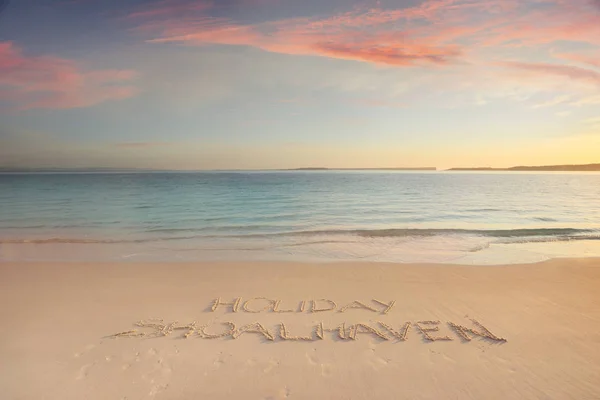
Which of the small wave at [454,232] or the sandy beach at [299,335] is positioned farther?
the small wave at [454,232]

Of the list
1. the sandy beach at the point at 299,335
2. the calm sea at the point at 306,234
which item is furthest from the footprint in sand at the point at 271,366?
the calm sea at the point at 306,234

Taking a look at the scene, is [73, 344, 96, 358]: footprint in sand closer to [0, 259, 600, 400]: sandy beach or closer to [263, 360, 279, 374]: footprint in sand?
[0, 259, 600, 400]: sandy beach

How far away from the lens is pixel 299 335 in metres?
4.13

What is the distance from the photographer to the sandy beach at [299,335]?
3234 millimetres

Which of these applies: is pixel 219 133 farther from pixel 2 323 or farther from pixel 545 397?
pixel 545 397

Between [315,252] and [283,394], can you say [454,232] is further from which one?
[283,394]

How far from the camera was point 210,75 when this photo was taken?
13703 mm

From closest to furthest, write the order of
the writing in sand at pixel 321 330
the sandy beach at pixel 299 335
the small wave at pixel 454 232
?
the sandy beach at pixel 299 335
the writing in sand at pixel 321 330
the small wave at pixel 454 232

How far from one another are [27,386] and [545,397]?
454 cm

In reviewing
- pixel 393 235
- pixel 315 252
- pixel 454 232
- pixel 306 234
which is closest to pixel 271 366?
pixel 315 252

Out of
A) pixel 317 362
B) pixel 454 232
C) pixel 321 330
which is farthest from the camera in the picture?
pixel 454 232

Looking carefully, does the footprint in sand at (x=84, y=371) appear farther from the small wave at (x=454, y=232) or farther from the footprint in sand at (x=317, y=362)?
the small wave at (x=454, y=232)

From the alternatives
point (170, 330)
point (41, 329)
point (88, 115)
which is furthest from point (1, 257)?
point (88, 115)

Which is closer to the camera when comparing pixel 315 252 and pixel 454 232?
pixel 315 252
